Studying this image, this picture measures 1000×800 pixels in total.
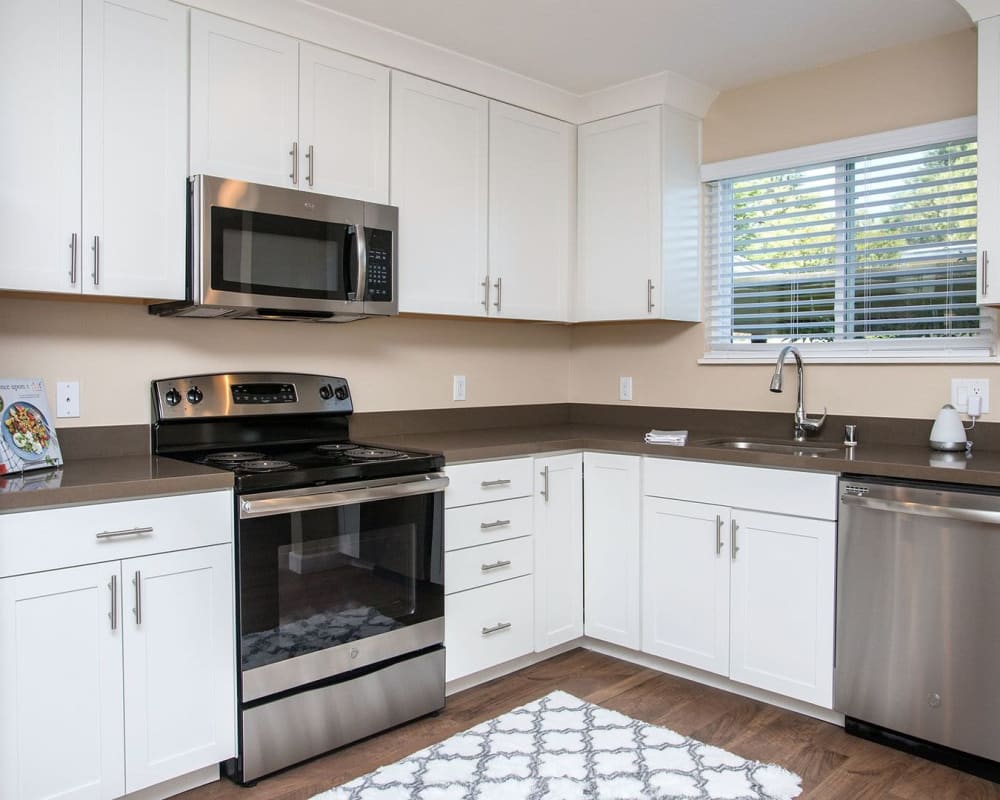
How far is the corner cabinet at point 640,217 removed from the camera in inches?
132

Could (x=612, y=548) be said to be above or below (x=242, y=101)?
below

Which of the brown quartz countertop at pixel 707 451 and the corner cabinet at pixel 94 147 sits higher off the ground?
the corner cabinet at pixel 94 147

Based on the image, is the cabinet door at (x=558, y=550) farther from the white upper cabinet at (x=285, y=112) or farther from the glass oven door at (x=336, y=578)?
the white upper cabinet at (x=285, y=112)

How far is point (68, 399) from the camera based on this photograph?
2416mm

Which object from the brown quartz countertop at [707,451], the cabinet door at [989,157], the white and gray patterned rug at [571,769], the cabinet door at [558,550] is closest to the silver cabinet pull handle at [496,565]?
the cabinet door at [558,550]

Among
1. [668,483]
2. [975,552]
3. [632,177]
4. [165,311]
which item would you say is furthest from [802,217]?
[165,311]

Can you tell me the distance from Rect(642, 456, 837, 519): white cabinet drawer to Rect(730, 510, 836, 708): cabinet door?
40 mm

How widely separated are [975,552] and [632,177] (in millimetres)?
1968

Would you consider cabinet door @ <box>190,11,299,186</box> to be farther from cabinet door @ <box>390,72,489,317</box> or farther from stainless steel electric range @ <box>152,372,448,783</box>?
stainless steel electric range @ <box>152,372,448,783</box>

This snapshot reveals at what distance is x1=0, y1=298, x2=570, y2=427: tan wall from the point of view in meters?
Answer: 2.39

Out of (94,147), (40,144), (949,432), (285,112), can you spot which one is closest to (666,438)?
(949,432)

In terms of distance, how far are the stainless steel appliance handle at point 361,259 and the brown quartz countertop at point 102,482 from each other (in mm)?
796

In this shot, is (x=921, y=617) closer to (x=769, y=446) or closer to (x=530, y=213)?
(x=769, y=446)

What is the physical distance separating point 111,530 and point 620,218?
2.37 metres
